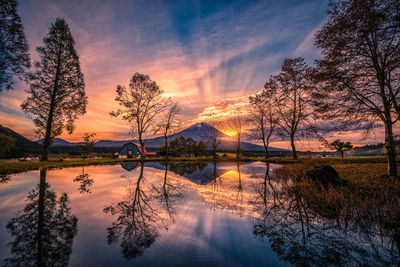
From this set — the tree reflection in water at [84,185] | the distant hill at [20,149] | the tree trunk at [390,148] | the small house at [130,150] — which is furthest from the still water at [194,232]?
the distant hill at [20,149]

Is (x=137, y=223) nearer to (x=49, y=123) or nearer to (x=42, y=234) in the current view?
(x=42, y=234)

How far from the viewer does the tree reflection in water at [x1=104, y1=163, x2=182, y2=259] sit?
3.20 meters

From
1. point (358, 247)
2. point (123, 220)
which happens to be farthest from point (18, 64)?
point (358, 247)

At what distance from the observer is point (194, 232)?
3764mm

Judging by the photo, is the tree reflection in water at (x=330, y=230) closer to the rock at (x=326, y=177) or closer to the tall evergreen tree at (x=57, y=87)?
the rock at (x=326, y=177)

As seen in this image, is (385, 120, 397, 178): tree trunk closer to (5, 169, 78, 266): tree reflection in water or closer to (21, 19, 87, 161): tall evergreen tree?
(5, 169, 78, 266): tree reflection in water

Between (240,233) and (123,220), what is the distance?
3.00 meters

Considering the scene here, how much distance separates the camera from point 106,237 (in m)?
3.49

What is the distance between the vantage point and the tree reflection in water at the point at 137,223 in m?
3.20

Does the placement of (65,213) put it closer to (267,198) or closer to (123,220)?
(123,220)

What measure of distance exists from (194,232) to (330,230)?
10.5ft

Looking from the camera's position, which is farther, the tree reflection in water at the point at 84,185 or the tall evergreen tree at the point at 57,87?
the tall evergreen tree at the point at 57,87

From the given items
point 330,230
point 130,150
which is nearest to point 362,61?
point 330,230

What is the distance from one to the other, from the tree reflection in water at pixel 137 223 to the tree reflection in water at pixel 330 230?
2423mm
